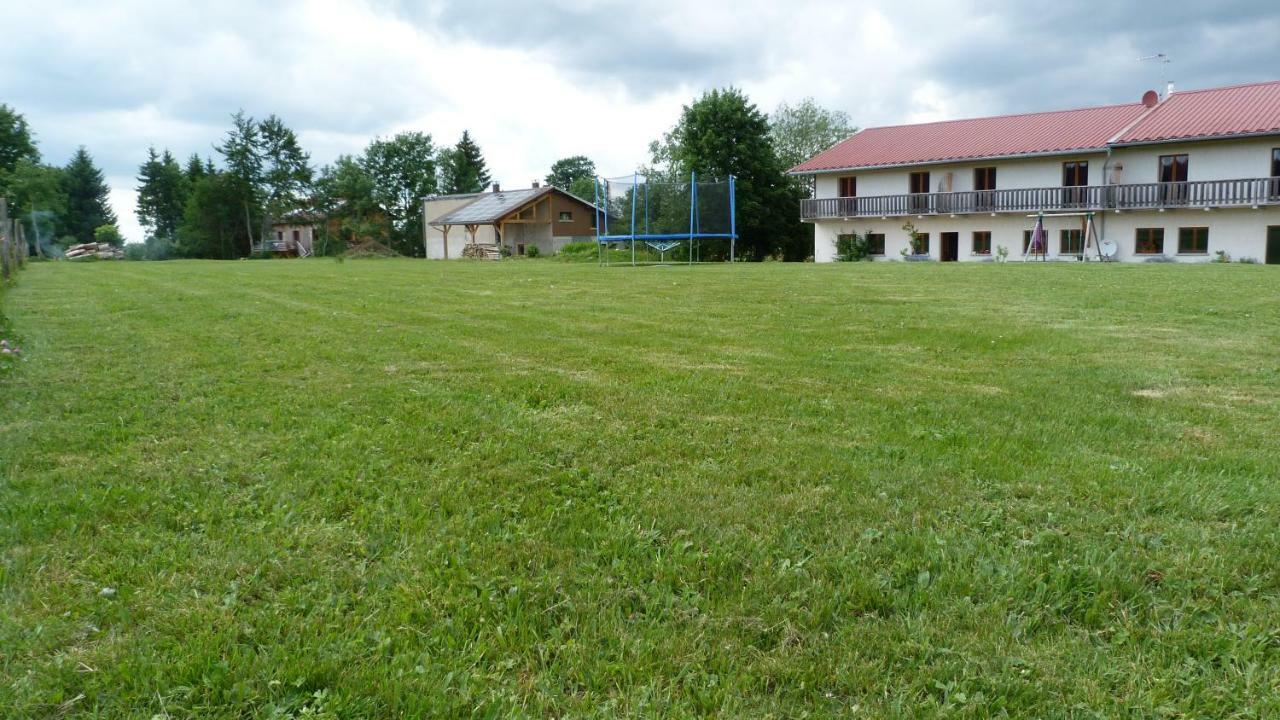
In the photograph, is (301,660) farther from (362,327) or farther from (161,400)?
(362,327)

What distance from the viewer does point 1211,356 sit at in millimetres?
6605

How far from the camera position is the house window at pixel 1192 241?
29.4 meters

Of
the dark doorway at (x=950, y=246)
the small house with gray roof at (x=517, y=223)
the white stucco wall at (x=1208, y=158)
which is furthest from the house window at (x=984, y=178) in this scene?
the small house with gray roof at (x=517, y=223)

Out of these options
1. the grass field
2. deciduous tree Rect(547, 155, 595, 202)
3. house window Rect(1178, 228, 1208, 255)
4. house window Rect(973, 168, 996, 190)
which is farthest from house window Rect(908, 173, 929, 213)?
deciduous tree Rect(547, 155, 595, 202)

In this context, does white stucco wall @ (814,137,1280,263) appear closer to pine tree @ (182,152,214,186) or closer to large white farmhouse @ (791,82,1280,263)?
large white farmhouse @ (791,82,1280,263)

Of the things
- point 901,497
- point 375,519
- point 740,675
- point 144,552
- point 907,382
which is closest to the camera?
point 740,675

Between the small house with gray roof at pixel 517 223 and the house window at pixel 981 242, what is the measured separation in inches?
879

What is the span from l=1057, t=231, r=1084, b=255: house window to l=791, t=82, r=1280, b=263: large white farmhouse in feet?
0.13

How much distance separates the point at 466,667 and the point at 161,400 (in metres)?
3.91

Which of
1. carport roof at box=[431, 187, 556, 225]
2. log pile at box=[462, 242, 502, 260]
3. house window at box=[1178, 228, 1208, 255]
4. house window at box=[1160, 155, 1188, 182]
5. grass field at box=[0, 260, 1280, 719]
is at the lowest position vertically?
grass field at box=[0, 260, 1280, 719]

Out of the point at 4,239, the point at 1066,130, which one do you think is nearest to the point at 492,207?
the point at 1066,130

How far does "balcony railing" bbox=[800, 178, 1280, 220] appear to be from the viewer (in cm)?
2811

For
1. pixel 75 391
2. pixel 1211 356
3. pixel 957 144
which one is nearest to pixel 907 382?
pixel 1211 356

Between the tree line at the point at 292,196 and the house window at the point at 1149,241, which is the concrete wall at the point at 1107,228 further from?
the tree line at the point at 292,196
